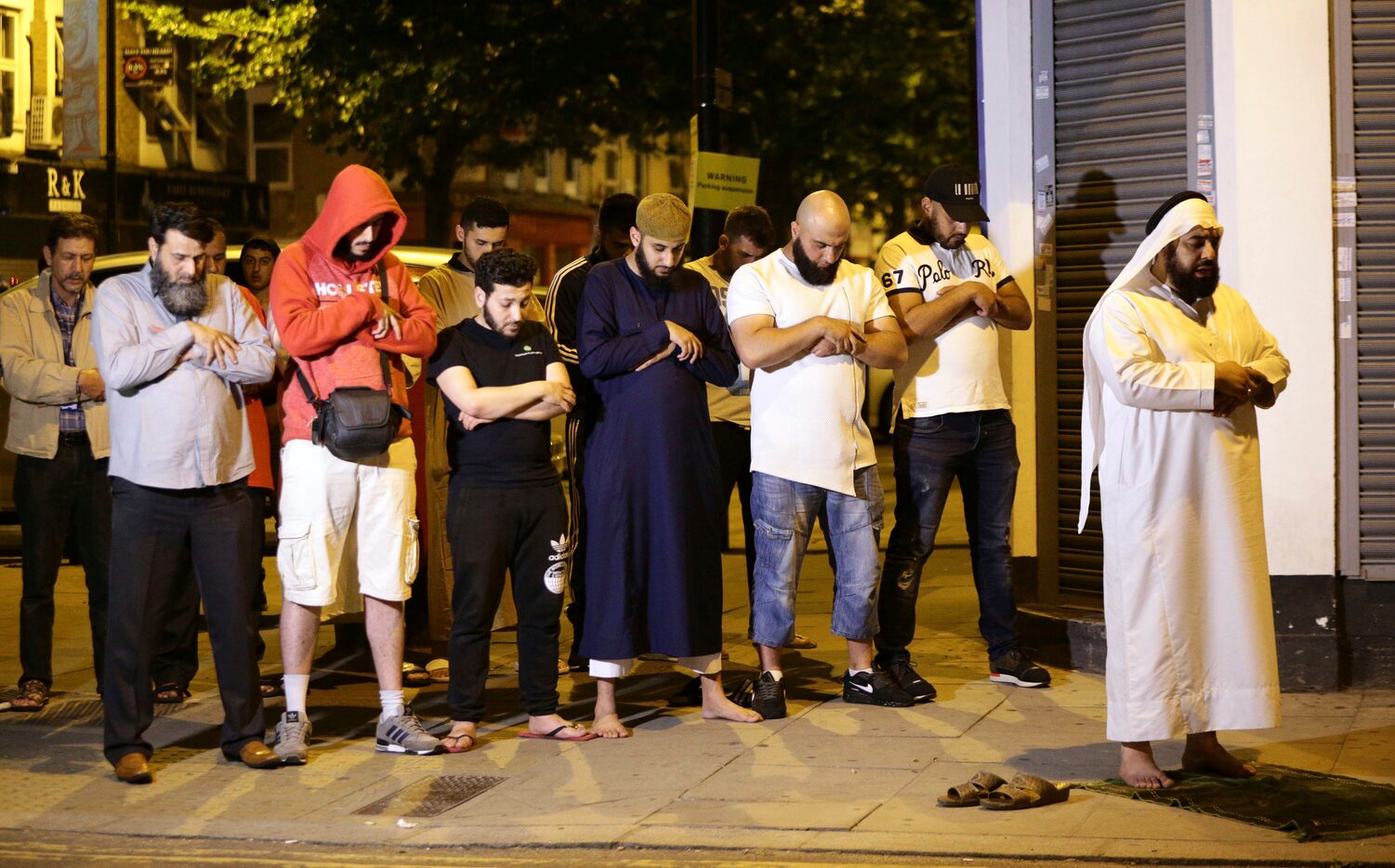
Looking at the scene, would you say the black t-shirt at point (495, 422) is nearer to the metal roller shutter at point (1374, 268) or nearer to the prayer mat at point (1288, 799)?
the prayer mat at point (1288, 799)

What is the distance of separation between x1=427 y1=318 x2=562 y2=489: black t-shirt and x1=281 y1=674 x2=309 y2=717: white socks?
3.16 feet

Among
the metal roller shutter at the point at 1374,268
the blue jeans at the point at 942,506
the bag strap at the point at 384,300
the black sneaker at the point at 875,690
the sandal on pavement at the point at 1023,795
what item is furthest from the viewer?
the blue jeans at the point at 942,506

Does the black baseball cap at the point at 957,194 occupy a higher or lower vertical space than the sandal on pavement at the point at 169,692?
higher

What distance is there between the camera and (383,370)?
269 inches

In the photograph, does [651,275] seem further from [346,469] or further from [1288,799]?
[1288,799]

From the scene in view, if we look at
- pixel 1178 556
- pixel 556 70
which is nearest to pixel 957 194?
pixel 1178 556

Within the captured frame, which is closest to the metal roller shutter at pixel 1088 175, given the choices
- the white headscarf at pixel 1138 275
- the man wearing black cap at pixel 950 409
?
the man wearing black cap at pixel 950 409

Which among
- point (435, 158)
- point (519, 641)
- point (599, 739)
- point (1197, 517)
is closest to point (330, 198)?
point (519, 641)

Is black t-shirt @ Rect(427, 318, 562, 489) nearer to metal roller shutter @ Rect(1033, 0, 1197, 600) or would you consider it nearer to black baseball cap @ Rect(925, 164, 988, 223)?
black baseball cap @ Rect(925, 164, 988, 223)

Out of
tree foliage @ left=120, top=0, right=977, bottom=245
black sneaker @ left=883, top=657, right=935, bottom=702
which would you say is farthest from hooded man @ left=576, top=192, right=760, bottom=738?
tree foliage @ left=120, top=0, right=977, bottom=245

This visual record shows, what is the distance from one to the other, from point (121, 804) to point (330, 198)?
2356 millimetres

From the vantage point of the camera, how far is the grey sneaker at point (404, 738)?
22.5ft

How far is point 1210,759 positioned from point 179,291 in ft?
13.4

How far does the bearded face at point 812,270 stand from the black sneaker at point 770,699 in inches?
64.9
